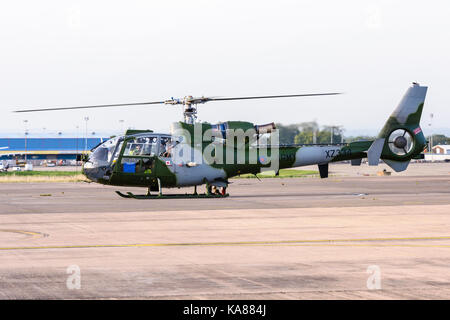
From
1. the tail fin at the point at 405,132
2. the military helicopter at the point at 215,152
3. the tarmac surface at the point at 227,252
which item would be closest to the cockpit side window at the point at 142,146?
the military helicopter at the point at 215,152

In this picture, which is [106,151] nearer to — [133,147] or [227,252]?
[133,147]

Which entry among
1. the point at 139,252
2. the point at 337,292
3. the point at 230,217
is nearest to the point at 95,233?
the point at 139,252

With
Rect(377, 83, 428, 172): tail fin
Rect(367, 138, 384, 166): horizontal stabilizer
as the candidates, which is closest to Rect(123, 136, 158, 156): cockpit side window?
Rect(367, 138, 384, 166): horizontal stabilizer

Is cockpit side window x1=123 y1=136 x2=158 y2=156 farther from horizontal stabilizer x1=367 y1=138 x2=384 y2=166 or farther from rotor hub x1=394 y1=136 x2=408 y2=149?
rotor hub x1=394 y1=136 x2=408 y2=149

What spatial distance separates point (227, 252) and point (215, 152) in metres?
16.6

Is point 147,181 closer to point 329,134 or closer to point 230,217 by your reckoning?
point 230,217

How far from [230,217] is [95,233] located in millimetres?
5898

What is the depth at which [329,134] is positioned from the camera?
45438 millimetres

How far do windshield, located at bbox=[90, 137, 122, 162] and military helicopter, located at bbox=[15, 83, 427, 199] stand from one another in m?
0.05

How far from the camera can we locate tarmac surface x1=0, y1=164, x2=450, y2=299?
10.7 meters

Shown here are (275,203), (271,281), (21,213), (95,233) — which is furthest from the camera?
(275,203)

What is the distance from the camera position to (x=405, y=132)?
33969 millimetres

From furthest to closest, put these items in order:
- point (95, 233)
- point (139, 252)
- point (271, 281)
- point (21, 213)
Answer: point (21, 213) < point (95, 233) < point (139, 252) < point (271, 281)

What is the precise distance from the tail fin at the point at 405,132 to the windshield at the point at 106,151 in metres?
13.6
